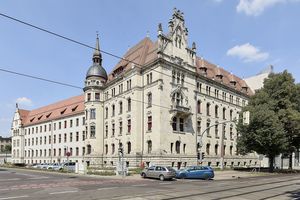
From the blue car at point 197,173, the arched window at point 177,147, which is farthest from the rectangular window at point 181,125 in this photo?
the blue car at point 197,173

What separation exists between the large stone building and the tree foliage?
4.93 metres

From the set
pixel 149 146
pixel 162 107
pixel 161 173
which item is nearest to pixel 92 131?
pixel 149 146

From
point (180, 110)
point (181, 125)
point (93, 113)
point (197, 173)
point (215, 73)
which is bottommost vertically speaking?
point (197, 173)

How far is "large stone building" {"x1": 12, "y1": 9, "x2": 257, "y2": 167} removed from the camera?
48.5 meters

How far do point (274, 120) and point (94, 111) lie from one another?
102ft

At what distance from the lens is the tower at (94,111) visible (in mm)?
60031

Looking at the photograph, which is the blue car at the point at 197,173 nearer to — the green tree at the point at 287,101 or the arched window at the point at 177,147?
the arched window at the point at 177,147

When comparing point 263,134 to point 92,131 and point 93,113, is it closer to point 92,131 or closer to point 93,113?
point 92,131

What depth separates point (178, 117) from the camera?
50938 millimetres

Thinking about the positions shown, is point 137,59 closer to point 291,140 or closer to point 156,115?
point 156,115

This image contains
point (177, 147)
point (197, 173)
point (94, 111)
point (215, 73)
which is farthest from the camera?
point (215, 73)

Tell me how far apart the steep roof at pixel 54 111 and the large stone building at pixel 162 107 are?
5465mm

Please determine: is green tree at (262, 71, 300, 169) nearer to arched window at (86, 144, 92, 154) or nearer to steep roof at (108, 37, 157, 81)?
steep roof at (108, 37, 157, 81)

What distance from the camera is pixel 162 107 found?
47.8 meters
